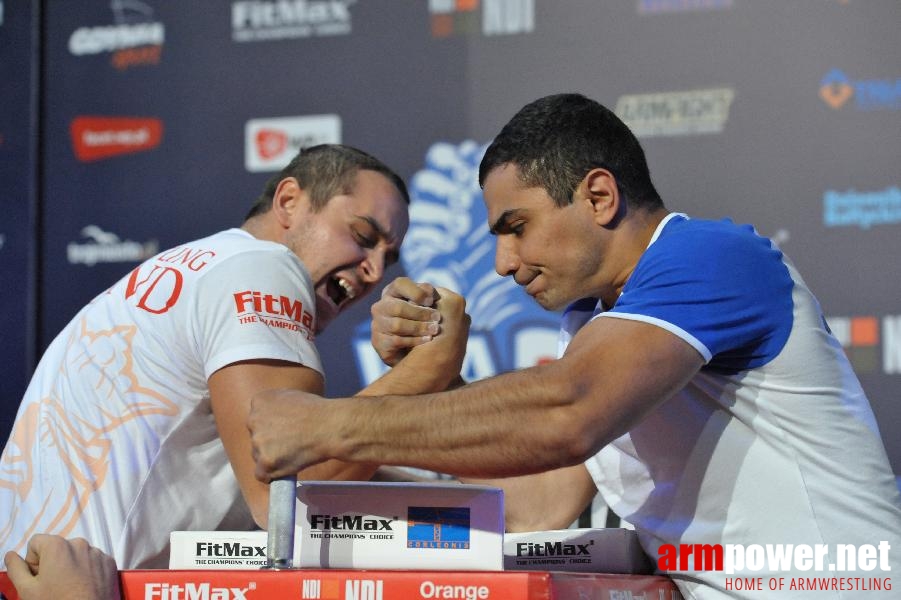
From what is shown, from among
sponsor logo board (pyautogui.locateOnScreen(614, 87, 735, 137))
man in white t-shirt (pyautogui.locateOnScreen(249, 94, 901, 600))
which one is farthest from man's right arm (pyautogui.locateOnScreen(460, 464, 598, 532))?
sponsor logo board (pyautogui.locateOnScreen(614, 87, 735, 137))

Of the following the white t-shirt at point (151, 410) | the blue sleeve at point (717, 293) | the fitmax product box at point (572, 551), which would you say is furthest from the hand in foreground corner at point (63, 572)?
the blue sleeve at point (717, 293)

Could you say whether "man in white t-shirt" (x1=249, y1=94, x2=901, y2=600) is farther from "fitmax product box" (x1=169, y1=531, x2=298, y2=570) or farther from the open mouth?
the open mouth

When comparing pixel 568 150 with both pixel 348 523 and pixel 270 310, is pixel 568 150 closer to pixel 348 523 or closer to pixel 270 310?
pixel 270 310

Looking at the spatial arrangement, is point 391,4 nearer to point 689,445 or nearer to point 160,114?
point 160,114

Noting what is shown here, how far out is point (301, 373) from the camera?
178 cm

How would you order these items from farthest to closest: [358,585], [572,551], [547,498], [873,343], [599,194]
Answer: [873,343]
[547,498]
[599,194]
[572,551]
[358,585]

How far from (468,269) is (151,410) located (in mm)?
1778

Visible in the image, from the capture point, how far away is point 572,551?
1.58 metres

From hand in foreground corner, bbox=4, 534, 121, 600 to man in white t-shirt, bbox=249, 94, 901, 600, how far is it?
0.23 metres

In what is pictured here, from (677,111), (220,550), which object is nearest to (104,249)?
(677,111)

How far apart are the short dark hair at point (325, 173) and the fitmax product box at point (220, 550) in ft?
3.38

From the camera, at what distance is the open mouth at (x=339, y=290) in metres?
2.37

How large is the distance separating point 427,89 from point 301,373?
2.04m

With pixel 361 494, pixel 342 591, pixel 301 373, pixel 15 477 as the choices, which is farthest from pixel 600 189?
pixel 15 477
